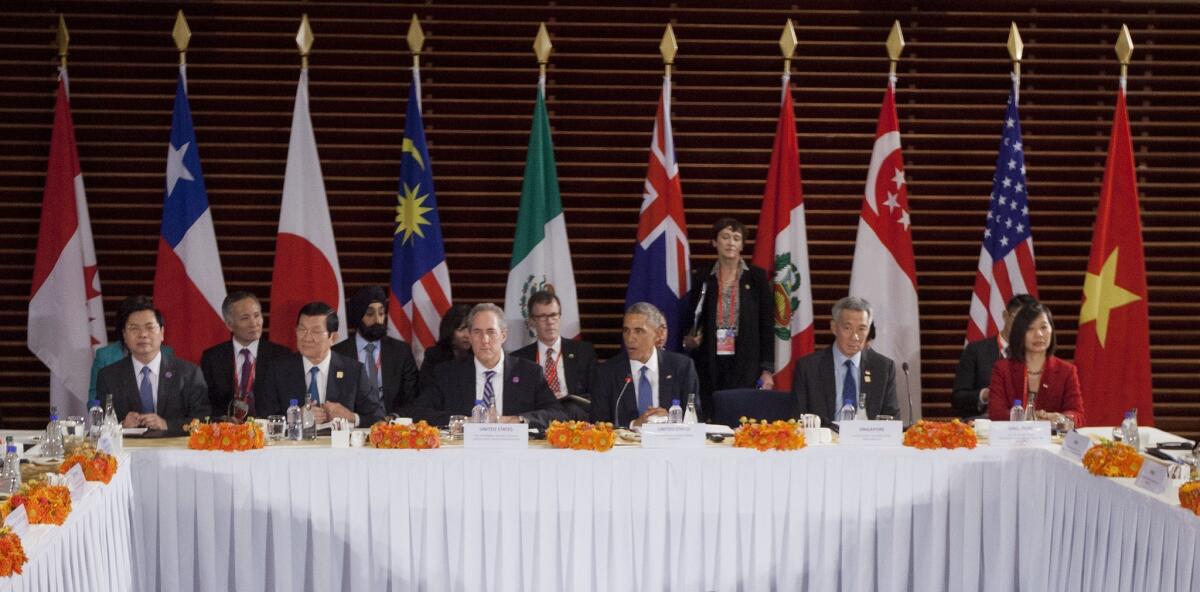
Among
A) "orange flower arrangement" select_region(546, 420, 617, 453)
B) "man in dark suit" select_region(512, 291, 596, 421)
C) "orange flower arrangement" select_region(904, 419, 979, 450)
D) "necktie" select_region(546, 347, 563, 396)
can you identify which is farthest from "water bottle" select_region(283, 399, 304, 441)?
"orange flower arrangement" select_region(904, 419, 979, 450)

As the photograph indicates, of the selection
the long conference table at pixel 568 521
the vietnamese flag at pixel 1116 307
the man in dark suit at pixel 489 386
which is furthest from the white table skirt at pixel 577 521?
the vietnamese flag at pixel 1116 307

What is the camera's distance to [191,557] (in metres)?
4.41

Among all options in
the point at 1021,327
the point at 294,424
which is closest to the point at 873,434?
the point at 1021,327

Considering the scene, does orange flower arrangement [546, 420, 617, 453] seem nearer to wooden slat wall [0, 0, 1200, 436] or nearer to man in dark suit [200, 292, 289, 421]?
man in dark suit [200, 292, 289, 421]

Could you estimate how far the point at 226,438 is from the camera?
443 centimetres

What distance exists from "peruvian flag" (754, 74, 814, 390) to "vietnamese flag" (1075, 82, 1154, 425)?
1464 millimetres

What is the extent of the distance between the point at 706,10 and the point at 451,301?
223 centimetres

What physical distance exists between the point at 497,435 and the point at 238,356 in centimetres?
191

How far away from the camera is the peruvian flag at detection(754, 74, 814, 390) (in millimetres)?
6680

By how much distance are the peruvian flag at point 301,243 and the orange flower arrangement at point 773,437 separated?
2799 mm

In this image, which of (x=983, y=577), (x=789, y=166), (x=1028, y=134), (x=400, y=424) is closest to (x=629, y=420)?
(x=400, y=424)

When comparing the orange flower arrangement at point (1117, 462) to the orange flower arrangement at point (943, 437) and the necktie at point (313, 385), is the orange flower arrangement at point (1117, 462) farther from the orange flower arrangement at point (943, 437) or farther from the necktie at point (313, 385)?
the necktie at point (313, 385)

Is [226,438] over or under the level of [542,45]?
under

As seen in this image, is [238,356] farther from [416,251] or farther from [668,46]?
[668,46]
